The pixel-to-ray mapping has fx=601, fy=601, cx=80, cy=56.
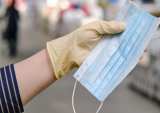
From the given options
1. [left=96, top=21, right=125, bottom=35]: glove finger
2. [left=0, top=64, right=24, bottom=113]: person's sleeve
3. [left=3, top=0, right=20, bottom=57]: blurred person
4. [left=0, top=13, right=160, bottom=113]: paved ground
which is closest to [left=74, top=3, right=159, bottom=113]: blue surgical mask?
[left=96, top=21, right=125, bottom=35]: glove finger

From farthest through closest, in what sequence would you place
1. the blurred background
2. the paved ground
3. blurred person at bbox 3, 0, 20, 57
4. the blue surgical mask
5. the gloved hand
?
blurred person at bbox 3, 0, 20, 57, the blurred background, the paved ground, the gloved hand, the blue surgical mask

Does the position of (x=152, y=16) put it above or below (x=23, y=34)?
above

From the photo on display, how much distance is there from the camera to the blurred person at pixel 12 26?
12867mm

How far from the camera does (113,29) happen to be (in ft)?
7.63

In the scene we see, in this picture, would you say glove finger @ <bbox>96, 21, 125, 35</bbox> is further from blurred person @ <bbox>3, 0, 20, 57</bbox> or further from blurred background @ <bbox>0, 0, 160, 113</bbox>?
blurred person @ <bbox>3, 0, 20, 57</bbox>

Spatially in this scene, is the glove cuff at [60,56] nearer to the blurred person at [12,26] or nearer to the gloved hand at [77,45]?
the gloved hand at [77,45]

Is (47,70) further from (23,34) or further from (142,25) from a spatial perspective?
(23,34)

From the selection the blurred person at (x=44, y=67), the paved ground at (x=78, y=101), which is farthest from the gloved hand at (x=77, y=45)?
the paved ground at (x=78, y=101)

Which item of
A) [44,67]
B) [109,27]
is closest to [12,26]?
[44,67]

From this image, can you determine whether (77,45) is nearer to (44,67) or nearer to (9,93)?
(44,67)

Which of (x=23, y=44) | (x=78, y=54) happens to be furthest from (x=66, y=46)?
(x=23, y=44)

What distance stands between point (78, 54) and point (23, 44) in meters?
13.8

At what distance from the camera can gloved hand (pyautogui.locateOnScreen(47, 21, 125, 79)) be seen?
2.34 m

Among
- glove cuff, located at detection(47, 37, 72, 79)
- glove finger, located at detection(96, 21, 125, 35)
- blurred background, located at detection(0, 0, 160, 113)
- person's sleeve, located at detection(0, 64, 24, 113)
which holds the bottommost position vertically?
blurred background, located at detection(0, 0, 160, 113)
